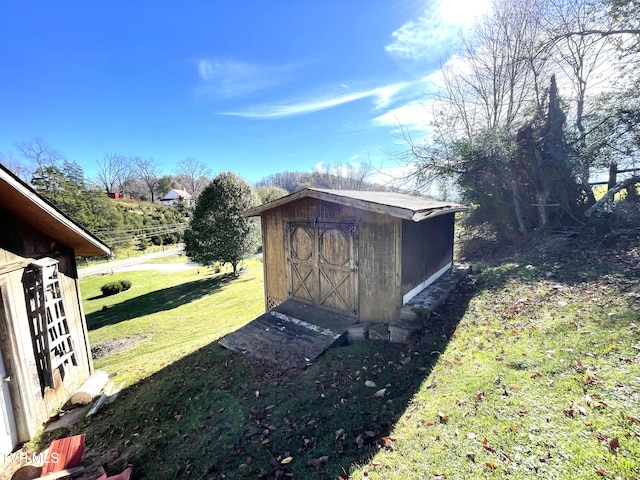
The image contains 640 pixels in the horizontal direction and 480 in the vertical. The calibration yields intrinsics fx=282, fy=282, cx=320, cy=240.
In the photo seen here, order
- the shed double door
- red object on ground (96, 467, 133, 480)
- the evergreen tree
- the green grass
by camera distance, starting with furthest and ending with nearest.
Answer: the evergreen tree
the green grass
the shed double door
red object on ground (96, 467, 133, 480)

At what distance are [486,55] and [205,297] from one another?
18.5 metres

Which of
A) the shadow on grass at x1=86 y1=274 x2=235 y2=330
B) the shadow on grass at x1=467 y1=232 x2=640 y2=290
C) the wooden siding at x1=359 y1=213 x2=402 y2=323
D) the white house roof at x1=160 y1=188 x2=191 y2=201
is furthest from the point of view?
the white house roof at x1=160 y1=188 x2=191 y2=201

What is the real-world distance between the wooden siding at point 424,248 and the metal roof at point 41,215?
19.4ft

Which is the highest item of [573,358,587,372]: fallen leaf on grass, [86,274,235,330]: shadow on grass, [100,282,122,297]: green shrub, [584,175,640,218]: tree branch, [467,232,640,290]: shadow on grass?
[584,175,640,218]: tree branch

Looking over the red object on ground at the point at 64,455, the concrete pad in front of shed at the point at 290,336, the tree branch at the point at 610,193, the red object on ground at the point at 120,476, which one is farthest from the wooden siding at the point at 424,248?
the red object on ground at the point at 64,455

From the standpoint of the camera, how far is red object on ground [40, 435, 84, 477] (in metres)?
3.25

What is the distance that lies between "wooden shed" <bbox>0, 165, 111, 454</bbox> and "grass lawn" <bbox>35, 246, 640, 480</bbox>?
867 millimetres

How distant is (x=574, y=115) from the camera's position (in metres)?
11.2

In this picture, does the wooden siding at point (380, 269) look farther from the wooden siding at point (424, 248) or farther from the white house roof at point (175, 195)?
the white house roof at point (175, 195)

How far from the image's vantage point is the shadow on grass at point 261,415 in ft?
10.5

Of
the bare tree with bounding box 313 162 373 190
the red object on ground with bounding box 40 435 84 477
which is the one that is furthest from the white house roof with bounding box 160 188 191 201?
the red object on ground with bounding box 40 435 84 477

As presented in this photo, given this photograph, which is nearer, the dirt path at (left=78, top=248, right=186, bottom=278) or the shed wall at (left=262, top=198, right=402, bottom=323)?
the shed wall at (left=262, top=198, right=402, bottom=323)

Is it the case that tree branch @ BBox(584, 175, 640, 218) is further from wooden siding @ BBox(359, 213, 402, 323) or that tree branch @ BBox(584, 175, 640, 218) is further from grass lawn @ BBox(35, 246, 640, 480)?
wooden siding @ BBox(359, 213, 402, 323)

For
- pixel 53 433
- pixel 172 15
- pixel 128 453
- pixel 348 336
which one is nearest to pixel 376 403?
pixel 348 336
